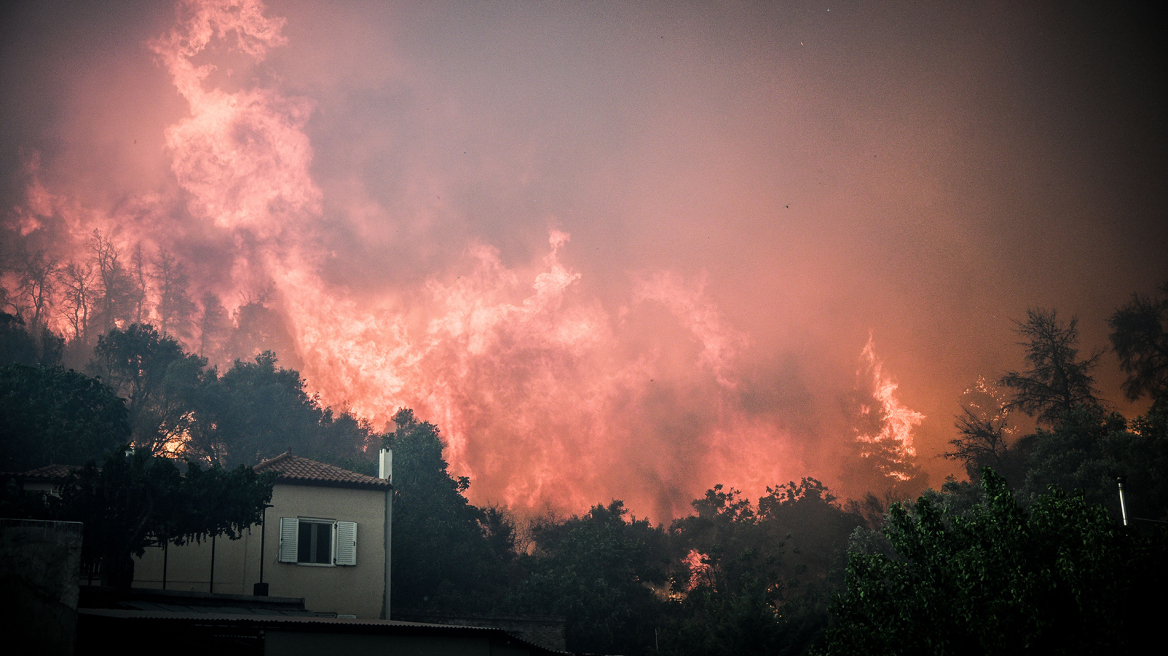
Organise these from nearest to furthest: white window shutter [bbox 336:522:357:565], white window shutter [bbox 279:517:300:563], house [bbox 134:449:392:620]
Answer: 1. house [bbox 134:449:392:620]
2. white window shutter [bbox 279:517:300:563]
3. white window shutter [bbox 336:522:357:565]

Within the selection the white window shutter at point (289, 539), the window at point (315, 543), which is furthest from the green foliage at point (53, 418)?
the window at point (315, 543)

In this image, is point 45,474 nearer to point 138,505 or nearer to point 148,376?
point 138,505

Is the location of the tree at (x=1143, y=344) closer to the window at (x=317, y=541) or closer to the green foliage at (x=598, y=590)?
the green foliage at (x=598, y=590)

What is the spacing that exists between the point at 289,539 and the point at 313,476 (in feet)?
8.66

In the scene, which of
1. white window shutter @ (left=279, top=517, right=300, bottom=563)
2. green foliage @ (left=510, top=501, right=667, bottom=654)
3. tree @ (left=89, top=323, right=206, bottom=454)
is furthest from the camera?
tree @ (left=89, top=323, right=206, bottom=454)


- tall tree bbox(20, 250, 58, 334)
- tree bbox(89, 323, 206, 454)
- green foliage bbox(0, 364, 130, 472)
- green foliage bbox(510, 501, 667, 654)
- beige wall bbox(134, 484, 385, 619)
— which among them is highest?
tall tree bbox(20, 250, 58, 334)

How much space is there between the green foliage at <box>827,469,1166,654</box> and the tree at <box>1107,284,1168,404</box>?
4252cm

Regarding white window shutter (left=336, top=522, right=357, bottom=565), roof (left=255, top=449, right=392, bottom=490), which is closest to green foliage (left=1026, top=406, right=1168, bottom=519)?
roof (left=255, top=449, right=392, bottom=490)

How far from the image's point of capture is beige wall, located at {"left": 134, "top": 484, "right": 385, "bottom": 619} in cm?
2955

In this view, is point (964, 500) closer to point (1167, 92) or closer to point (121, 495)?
point (121, 495)

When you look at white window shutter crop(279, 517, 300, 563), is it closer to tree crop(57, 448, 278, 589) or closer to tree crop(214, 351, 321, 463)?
tree crop(57, 448, 278, 589)

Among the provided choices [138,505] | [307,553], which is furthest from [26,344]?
[138,505]

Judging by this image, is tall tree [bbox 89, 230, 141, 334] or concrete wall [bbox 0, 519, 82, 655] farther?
tall tree [bbox 89, 230, 141, 334]

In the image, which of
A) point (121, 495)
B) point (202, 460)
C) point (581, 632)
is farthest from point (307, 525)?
point (202, 460)
